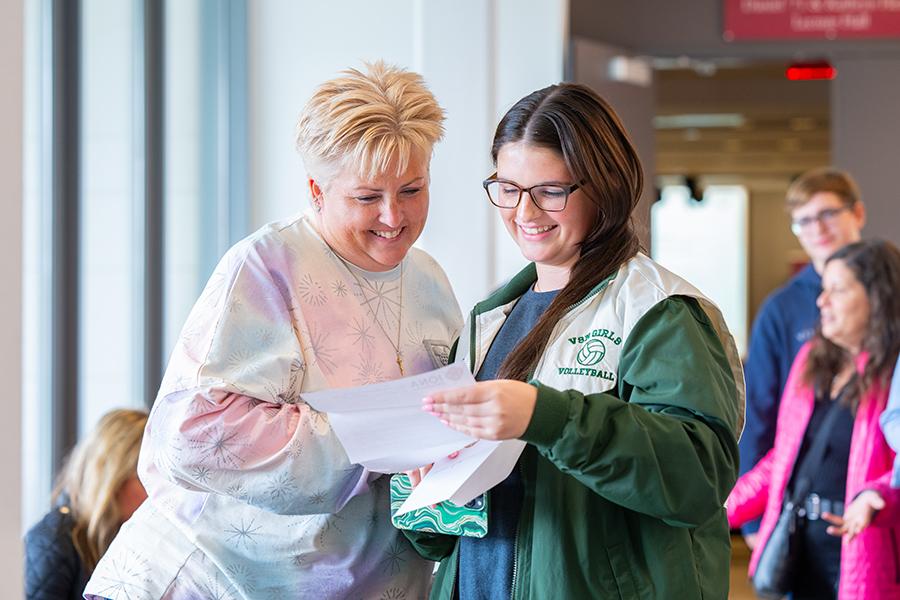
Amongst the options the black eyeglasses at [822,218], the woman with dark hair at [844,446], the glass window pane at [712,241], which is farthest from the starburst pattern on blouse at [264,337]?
the glass window pane at [712,241]

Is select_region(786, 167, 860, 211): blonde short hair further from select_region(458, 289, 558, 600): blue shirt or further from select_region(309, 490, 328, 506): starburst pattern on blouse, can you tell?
select_region(309, 490, 328, 506): starburst pattern on blouse

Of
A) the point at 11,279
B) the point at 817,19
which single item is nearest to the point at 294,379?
the point at 11,279

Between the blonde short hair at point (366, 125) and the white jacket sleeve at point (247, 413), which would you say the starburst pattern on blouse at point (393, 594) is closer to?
the white jacket sleeve at point (247, 413)

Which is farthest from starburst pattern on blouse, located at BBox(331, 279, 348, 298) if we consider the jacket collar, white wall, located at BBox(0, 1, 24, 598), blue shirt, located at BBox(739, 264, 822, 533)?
blue shirt, located at BBox(739, 264, 822, 533)

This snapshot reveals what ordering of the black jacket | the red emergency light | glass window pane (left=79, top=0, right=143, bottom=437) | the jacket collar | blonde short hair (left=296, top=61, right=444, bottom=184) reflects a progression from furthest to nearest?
the red emergency light
glass window pane (left=79, top=0, right=143, bottom=437)
the black jacket
the jacket collar
blonde short hair (left=296, top=61, right=444, bottom=184)

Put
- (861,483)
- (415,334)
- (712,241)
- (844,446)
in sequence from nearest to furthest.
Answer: (415,334)
(861,483)
(844,446)
(712,241)

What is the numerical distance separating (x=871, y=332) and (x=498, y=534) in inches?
79.6

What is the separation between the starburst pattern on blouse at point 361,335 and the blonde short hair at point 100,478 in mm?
1014

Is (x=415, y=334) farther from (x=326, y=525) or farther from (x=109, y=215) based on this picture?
(x=109, y=215)

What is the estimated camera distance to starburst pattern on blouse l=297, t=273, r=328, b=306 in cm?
188

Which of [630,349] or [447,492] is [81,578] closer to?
[447,492]

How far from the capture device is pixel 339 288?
6.32 feet

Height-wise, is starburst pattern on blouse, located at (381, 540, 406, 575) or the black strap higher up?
starburst pattern on blouse, located at (381, 540, 406, 575)

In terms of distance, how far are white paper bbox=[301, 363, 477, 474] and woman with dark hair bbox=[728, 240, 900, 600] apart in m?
1.79
